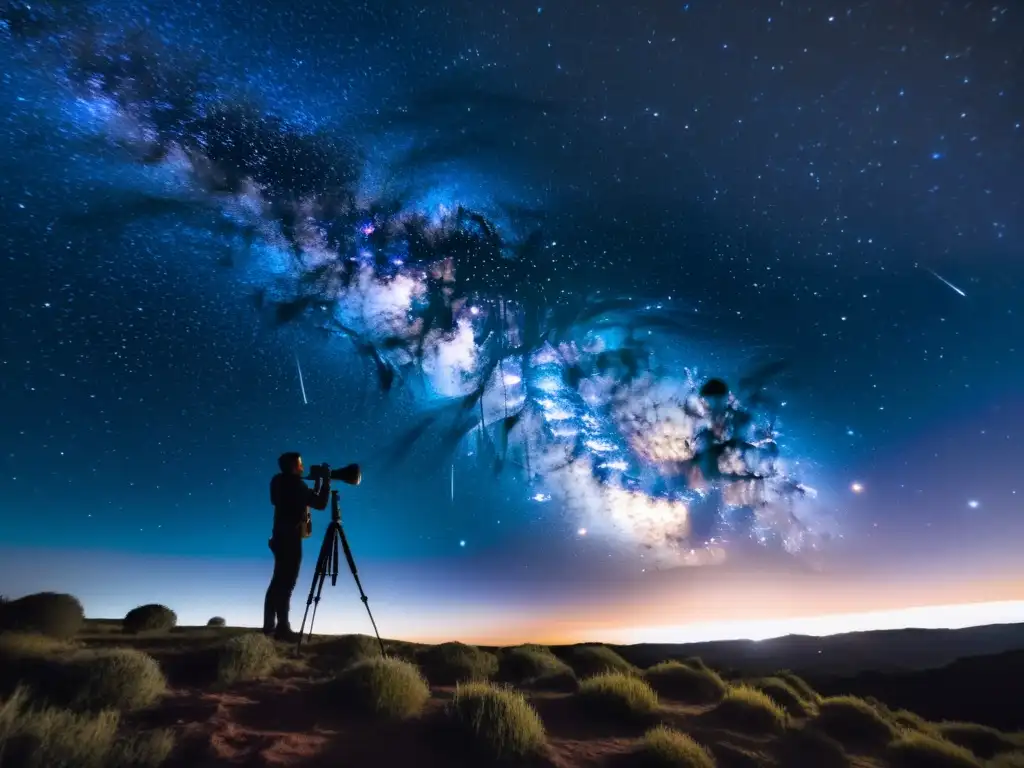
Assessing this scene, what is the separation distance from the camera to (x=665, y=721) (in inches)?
298

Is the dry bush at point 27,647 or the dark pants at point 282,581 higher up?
the dark pants at point 282,581

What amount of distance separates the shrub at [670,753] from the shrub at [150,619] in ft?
37.2

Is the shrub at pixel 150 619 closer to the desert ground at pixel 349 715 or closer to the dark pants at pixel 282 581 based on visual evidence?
the desert ground at pixel 349 715

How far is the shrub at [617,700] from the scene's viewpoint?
7309 mm

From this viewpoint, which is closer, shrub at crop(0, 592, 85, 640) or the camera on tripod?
the camera on tripod

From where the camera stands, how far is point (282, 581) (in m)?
8.45

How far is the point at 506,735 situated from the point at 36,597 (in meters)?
10.7

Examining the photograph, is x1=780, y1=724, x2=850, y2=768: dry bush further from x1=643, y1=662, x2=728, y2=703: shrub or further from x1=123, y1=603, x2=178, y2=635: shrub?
x1=123, y1=603, x2=178, y2=635: shrub

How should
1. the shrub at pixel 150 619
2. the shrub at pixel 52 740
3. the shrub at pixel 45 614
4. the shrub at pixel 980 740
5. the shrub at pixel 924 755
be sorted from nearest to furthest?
the shrub at pixel 52 740 → the shrub at pixel 924 755 → the shrub at pixel 45 614 → the shrub at pixel 150 619 → the shrub at pixel 980 740

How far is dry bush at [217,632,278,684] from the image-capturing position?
6383mm

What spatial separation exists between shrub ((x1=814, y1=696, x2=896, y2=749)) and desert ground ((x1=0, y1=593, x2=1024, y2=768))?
3cm

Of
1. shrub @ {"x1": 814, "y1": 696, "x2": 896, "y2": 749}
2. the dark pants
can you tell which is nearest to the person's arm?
the dark pants

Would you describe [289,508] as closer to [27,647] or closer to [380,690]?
[27,647]

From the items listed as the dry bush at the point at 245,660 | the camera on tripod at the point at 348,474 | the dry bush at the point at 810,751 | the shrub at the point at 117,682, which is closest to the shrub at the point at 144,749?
the shrub at the point at 117,682
